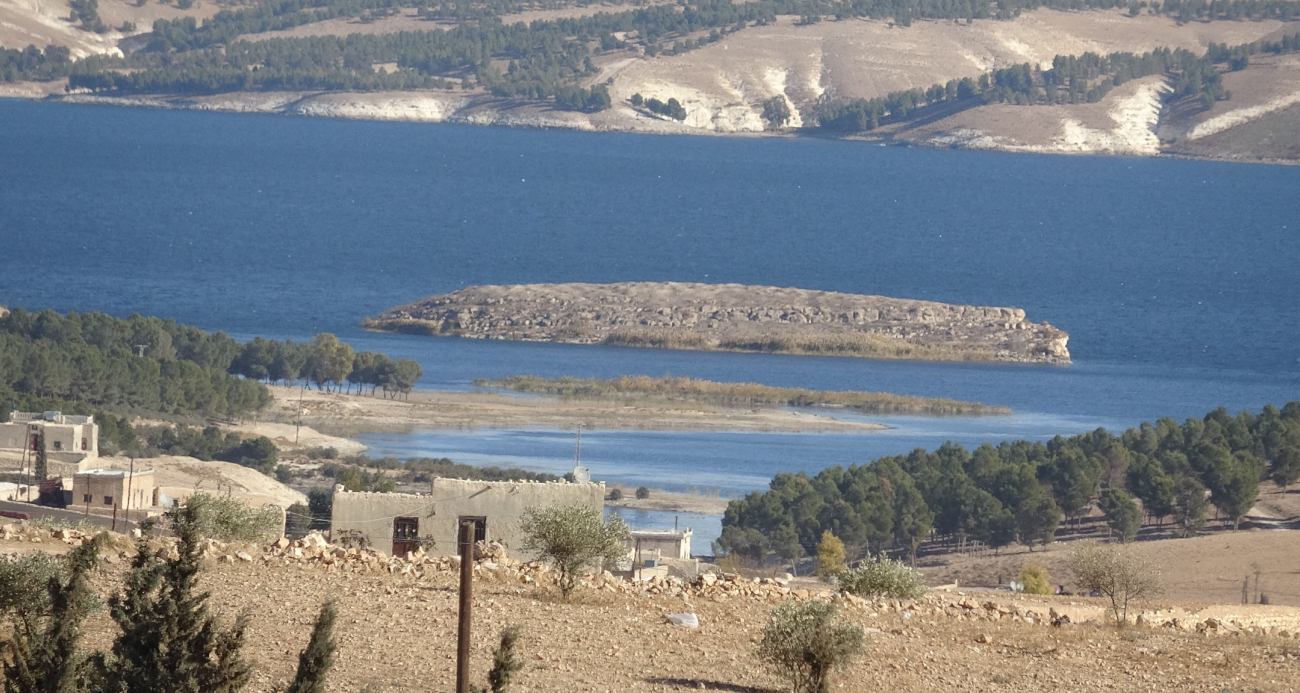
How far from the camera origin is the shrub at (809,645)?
14375 millimetres

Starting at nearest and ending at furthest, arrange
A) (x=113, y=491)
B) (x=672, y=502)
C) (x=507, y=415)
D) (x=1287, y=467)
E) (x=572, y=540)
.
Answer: (x=572, y=540) < (x=113, y=491) < (x=672, y=502) < (x=1287, y=467) < (x=507, y=415)

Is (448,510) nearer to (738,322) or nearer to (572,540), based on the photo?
(572,540)

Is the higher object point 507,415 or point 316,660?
point 316,660

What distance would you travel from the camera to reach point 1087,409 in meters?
66.7

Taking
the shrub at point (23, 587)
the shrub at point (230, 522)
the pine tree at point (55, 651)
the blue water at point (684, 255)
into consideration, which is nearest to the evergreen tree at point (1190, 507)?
the blue water at point (684, 255)

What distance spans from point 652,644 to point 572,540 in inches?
89.1

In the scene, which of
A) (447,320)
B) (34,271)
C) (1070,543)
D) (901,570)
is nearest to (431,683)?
(901,570)

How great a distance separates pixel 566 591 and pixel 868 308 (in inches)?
2892

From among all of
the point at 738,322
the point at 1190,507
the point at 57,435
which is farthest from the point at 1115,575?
the point at 738,322

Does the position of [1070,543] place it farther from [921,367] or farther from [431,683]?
[921,367]

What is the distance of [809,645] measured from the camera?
14.4 meters

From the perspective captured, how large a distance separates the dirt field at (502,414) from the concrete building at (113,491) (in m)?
16.8

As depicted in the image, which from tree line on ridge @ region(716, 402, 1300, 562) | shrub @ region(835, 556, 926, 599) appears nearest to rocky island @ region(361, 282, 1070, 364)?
tree line on ridge @ region(716, 402, 1300, 562)

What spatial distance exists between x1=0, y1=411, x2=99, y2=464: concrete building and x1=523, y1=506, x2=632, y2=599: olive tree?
23568 millimetres
